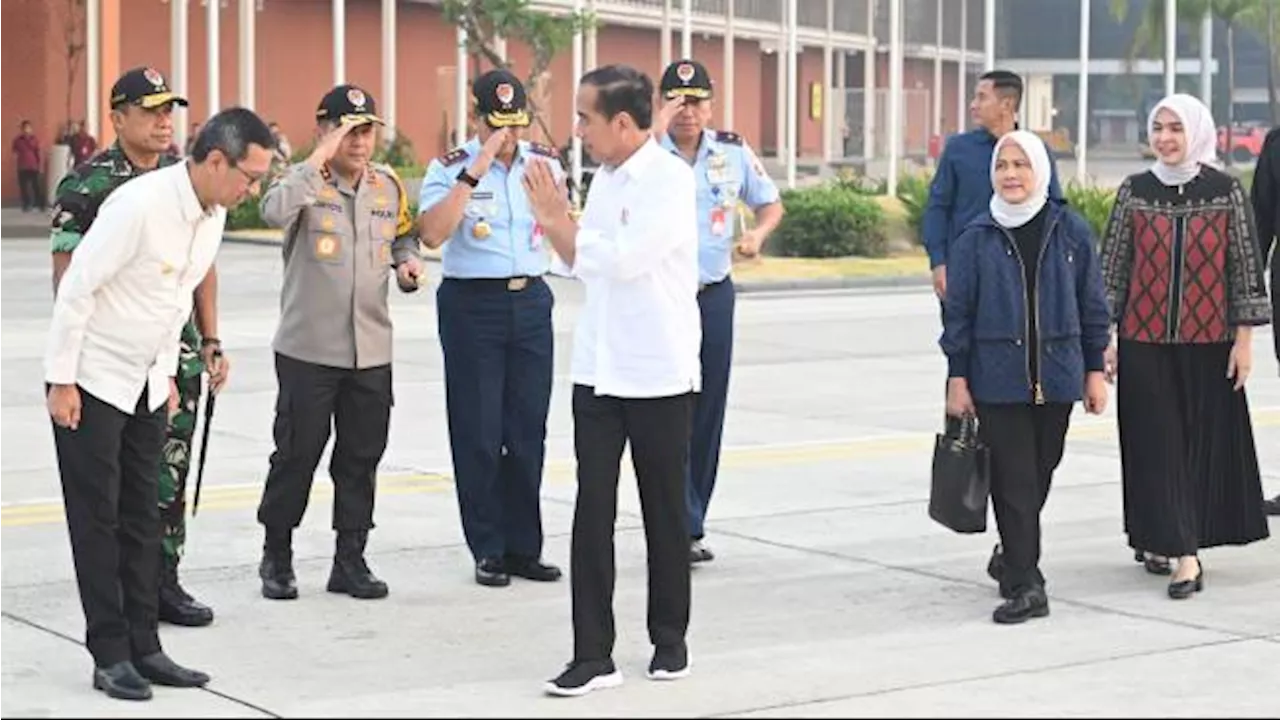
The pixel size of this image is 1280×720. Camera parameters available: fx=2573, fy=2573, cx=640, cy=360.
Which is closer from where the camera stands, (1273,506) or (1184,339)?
(1184,339)

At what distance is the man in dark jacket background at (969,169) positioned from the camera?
36.7 ft

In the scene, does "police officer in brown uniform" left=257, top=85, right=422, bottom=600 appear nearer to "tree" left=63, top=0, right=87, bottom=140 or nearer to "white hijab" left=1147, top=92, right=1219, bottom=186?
"white hijab" left=1147, top=92, right=1219, bottom=186

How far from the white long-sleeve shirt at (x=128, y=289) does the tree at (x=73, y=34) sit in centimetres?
4005

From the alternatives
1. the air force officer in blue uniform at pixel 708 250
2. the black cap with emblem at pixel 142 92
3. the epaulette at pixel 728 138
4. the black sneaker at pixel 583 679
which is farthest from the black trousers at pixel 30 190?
the black sneaker at pixel 583 679

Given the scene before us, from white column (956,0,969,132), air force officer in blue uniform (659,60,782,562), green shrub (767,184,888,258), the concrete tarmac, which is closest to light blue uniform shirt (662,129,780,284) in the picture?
air force officer in blue uniform (659,60,782,562)

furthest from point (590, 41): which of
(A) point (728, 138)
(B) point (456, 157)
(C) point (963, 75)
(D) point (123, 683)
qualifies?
(D) point (123, 683)

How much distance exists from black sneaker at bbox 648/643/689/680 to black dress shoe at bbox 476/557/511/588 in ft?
6.10

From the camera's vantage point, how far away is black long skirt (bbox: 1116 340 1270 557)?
9.92 metres

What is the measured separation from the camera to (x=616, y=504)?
8008 mm

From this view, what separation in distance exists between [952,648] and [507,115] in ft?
8.87

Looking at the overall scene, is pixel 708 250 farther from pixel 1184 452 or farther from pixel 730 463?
pixel 730 463

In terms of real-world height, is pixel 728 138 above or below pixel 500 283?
above

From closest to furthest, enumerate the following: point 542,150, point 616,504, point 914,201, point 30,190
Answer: point 616,504, point 542,150, point 914,201, point 30,190

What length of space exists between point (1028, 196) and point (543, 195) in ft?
7.28
